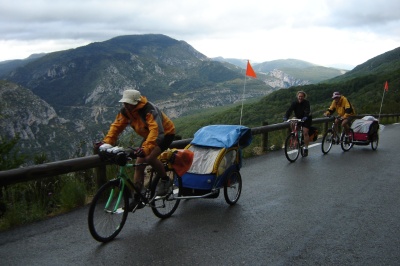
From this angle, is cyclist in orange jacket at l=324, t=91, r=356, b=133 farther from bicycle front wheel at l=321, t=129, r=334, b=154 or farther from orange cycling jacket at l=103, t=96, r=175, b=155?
orange cycling jacket at l=103, t=96, r=175, b=155

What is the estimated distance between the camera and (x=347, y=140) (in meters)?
11.9

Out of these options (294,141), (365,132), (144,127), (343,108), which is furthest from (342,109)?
(144,127)

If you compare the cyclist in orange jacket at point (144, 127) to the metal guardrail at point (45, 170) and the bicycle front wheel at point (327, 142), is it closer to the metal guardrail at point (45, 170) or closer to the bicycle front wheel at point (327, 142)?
the metal guardrail at point (45, 170)

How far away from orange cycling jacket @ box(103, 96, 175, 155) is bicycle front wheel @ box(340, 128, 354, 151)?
8301 millimetres

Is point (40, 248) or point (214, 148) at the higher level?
point (214, 148)

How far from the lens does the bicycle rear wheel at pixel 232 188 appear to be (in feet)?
19.7

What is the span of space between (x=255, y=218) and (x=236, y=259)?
1445 millimetres

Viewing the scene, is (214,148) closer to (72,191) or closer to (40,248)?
(72,191)

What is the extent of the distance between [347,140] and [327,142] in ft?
3.00

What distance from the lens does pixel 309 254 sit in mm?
4137

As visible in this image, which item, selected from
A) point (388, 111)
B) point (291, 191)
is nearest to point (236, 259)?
point (291, 191)

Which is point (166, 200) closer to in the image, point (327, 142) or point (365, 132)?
point (327, 142)

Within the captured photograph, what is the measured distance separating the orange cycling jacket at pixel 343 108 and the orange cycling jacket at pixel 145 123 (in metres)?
7.76

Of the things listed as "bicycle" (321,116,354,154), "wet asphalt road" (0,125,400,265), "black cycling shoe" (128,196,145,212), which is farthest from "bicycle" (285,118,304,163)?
"black cycling shoe" (128,196,145,212)
